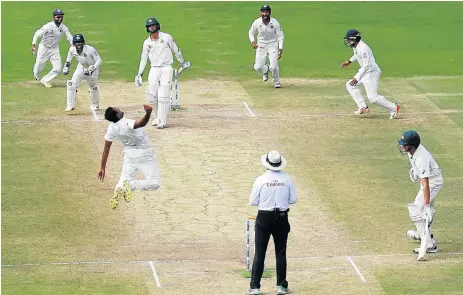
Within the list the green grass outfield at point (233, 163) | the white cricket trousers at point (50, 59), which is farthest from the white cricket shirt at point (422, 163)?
the white cricket trousers at point (50, 59)

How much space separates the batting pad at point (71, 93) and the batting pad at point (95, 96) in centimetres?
39

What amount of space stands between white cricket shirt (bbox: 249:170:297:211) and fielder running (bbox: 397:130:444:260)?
8.55ft

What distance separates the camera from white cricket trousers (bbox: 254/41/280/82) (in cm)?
3462

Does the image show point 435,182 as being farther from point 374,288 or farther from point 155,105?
point 155,105

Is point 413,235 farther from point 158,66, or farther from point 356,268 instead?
point 158,66

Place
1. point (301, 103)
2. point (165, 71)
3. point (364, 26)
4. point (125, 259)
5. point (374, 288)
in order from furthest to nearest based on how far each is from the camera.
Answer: point (364, 26)
point (301, 103)
point (165, 71)
point (125, 259)
point (374, 288)

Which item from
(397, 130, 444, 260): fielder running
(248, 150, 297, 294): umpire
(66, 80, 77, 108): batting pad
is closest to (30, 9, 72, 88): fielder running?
(66, 80, 77, 108): batting pad

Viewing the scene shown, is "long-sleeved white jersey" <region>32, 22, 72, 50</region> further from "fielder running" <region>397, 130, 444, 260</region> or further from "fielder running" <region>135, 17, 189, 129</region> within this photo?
"fielder running" <region>397, 130, 444, 260</region>

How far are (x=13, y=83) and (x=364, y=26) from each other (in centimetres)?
1330

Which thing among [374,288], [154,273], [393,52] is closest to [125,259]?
[154,273]

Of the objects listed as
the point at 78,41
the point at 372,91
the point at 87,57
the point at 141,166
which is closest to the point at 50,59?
the point at 87,57

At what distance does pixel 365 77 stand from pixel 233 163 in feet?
17.5

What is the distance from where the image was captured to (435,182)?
72.6 ft

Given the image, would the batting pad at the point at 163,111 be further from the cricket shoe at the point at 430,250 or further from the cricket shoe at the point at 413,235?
the cricket shoe at the point at 430,250
